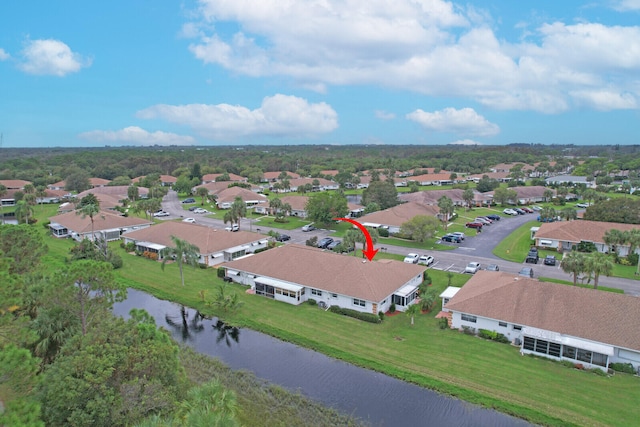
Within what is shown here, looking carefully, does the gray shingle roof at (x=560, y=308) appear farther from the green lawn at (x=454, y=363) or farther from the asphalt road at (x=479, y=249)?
the asphalt road at (x=479, y=249)

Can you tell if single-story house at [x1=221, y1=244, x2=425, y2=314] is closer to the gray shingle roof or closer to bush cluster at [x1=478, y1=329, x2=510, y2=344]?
the gray shingle roof

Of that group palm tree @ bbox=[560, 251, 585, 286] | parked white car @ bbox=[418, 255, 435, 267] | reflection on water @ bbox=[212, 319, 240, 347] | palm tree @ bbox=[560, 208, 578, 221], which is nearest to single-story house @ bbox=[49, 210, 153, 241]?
reflection on water @ bbox=[212, 319, 240, 347]

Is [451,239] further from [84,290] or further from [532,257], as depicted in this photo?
[84,290]

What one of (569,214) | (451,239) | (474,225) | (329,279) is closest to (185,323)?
(329,279)

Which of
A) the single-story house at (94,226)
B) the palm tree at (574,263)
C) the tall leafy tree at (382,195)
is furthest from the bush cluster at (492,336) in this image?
the tall leafy tree at (382,195)

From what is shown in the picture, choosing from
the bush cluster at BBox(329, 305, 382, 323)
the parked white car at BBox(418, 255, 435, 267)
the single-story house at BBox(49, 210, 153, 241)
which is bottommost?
the bush cluster at BBox(329, 305, 382, 323)

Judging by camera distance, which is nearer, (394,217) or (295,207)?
(394,217)

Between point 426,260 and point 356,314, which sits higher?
point 426,260
